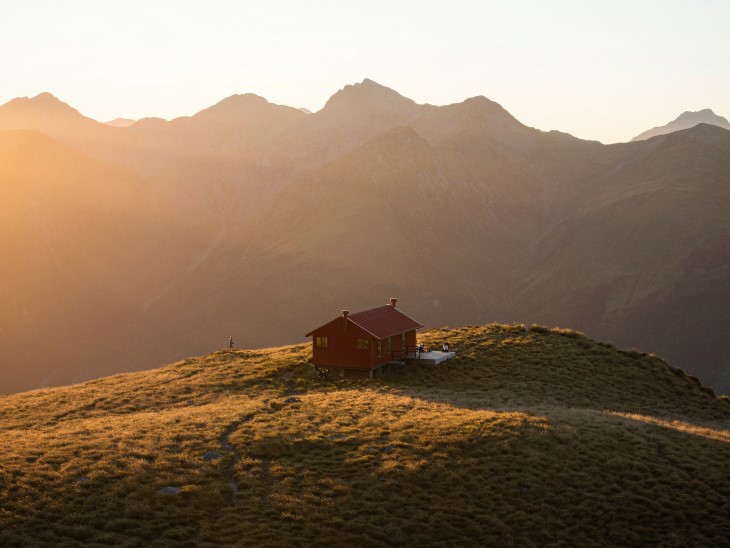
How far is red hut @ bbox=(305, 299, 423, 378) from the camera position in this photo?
58.4m

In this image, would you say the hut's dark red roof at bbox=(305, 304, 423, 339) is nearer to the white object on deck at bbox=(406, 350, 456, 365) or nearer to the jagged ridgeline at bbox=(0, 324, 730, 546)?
the white object on deck at bbox=(406, 350, 456, 365)

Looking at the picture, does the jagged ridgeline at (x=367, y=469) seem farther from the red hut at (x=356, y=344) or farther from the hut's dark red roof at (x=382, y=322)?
the hut's dark red roof at (x=382, y=322)

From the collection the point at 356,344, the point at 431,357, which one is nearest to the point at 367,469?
the point at 356,344

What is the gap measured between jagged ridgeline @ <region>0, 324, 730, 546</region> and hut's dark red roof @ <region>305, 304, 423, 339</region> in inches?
287

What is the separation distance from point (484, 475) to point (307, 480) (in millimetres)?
7861

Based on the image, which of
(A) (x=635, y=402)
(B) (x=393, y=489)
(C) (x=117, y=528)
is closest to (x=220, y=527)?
(C) (x=117, y=528)

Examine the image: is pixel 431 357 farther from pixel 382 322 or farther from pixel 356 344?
pixel 356 344

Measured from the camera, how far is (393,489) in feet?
102

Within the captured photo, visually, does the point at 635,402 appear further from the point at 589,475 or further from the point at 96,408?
the point at 96,408

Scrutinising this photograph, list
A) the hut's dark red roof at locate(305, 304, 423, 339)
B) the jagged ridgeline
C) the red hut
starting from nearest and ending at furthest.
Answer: the jagged ridgeline → the red hut → the hut's dark red roof at locate(305, 304, 423, 339)

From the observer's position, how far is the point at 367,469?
3319cm

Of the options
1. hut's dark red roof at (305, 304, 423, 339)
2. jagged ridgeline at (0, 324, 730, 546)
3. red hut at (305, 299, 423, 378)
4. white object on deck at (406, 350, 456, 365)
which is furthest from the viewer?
white object on deck at (406, 350, 456, 365)

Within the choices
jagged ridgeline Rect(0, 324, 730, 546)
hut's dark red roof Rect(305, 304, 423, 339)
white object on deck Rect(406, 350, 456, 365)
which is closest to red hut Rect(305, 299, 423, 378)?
hut's dark red roof Rect(305, 304, 423, 339)

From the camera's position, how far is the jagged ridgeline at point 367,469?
2784 centimetres
